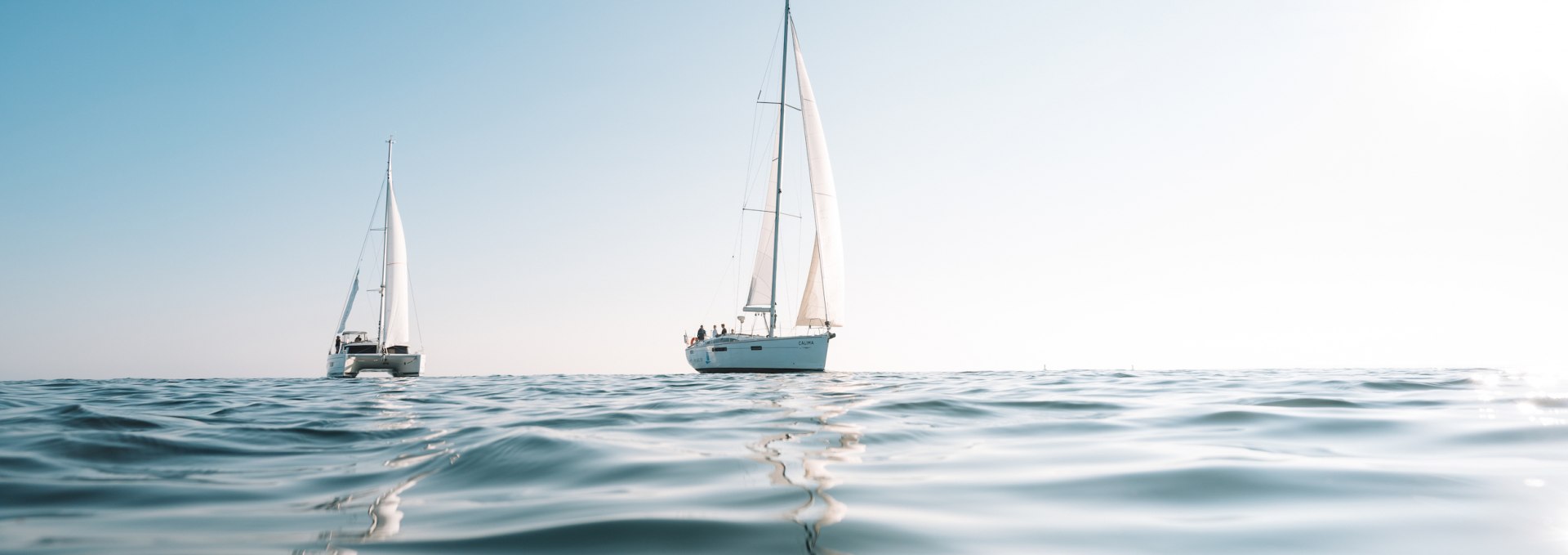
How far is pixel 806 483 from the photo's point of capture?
3.25 metres

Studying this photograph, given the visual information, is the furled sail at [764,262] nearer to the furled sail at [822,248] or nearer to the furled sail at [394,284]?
the furled sail at [822,248]

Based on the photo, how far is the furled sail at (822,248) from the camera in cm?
3438

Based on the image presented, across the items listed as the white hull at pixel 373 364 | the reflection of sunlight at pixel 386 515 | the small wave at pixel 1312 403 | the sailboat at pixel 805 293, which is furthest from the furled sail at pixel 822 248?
the reflection of sunlight at pixel 386 515

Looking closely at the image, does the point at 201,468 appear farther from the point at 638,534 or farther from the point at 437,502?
the point at 638,534

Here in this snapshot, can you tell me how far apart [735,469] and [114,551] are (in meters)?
2.23

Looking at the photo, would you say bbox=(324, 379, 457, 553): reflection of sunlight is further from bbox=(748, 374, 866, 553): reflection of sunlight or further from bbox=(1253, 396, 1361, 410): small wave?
bbox=(1253, 396, 1361, 410): small wave

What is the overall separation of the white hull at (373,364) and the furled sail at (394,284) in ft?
6.29

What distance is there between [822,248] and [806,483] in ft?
102

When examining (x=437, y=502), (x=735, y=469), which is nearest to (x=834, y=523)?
(x=735, y=469)

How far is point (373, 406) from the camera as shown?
913 centimetres

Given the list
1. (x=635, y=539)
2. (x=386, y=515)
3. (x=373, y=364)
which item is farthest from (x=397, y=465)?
(x=373, y=364)

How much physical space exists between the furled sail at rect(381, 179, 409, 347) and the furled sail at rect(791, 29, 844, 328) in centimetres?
2429

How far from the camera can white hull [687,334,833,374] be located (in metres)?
33.5

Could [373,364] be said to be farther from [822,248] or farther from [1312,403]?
[1312,403]
